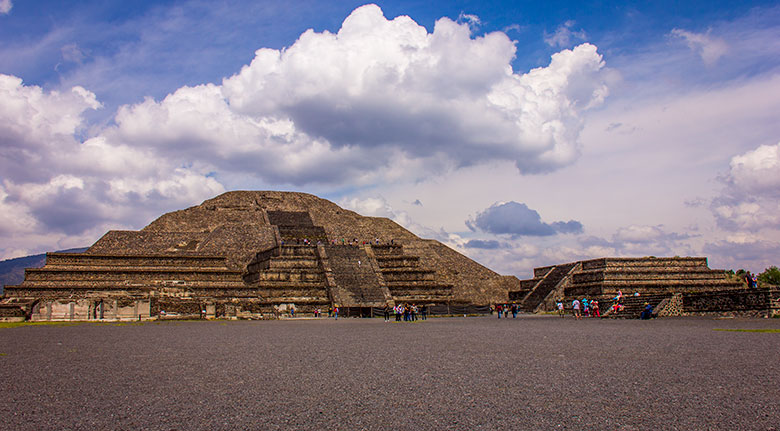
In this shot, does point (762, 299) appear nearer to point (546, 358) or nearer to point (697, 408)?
point (546, 358)

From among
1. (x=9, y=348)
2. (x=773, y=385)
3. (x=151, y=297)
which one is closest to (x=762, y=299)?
(x=773, y=385)

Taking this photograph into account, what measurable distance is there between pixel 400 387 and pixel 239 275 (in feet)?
107

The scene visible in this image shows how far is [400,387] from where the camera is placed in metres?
7.48

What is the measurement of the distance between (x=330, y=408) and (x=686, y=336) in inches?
474

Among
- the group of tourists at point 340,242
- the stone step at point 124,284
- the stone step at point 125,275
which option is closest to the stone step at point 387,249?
the group of tourists at point 340,242

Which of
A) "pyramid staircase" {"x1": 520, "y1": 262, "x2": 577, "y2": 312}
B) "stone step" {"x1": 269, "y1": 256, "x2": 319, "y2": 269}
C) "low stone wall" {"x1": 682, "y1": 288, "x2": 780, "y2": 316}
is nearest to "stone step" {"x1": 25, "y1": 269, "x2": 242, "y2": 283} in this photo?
"stone step" {"x1": 269, "y1": 256, "x2": 319, "y2": 269}

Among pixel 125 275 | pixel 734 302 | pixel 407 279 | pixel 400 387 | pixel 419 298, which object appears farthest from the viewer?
pixel 407 279

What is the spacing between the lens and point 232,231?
165 ft

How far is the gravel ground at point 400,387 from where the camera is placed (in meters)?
5.66

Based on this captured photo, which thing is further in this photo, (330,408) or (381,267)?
(381,267)

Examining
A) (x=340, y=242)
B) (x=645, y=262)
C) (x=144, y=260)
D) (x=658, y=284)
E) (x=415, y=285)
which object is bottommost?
(x=658, y=284)

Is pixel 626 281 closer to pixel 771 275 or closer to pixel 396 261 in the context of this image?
pixel 396 261

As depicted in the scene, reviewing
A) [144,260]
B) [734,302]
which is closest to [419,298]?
[144,260]

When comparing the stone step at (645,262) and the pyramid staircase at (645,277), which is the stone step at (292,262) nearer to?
the pyramid staircase at (645,277)
